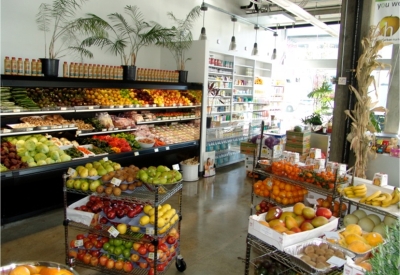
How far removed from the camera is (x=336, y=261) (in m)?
2.16

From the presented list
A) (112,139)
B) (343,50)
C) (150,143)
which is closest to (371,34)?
(343,50)

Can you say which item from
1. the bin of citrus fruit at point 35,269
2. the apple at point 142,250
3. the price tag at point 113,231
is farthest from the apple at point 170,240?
the bin of citrus fruit at point 35,269

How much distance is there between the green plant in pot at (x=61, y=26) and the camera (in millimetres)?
5637

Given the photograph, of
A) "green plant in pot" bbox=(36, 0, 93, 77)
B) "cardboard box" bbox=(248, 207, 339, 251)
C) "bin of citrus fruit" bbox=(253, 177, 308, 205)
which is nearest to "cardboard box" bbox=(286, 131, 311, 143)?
"bin of citrus fruit" bbox=(253, 177, 308, 205)

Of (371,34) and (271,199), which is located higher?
(371,34)

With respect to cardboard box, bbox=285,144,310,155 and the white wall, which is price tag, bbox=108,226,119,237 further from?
cardboard box, bbox=285,144,310,155

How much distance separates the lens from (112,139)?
6012 millimetres

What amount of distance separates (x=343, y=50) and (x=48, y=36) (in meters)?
5.12

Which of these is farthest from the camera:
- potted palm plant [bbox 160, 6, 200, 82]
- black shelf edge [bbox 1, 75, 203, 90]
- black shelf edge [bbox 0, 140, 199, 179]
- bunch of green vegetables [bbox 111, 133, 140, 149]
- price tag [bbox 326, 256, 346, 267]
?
potted palm plant [bbox 160, 6, 200, 82]

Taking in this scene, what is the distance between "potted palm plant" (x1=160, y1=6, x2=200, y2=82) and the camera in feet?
24.2

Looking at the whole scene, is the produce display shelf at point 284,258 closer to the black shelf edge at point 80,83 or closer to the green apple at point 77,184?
the green apple at point 77,184

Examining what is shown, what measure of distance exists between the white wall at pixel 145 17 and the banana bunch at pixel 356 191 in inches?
206

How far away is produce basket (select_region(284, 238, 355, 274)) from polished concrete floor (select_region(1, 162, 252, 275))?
145 centimetres

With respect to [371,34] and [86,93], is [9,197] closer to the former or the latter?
[86,93]
